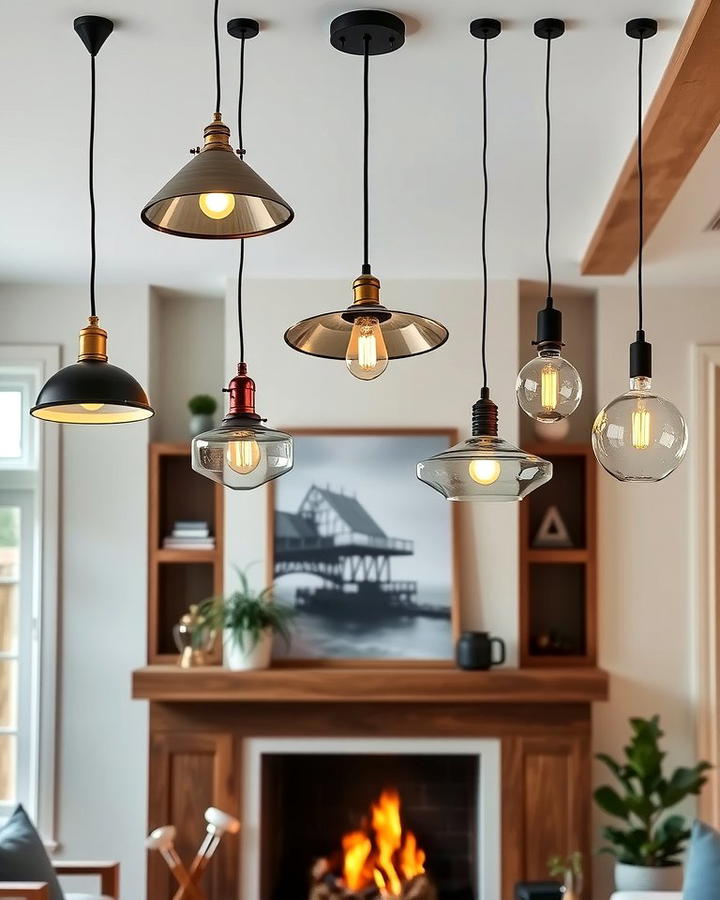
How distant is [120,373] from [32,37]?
2.89 feet

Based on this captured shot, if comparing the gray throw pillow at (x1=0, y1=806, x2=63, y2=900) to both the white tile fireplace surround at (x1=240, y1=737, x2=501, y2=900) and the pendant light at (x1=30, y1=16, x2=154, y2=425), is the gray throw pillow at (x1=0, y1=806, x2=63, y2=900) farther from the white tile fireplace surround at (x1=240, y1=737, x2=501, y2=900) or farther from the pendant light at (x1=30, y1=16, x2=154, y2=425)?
the pendant light at (x1=30, y1=16, x2=154, y2=425)

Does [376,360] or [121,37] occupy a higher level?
[121,37]

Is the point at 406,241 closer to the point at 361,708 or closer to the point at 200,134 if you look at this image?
the point at 200,134

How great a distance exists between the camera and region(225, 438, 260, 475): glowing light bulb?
83.0 inches

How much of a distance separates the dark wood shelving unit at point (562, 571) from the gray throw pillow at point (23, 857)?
2168 millimetres

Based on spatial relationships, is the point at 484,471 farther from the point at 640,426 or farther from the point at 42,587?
the point at 42,587

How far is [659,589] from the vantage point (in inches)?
196

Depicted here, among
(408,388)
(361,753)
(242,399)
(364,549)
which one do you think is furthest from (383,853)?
(242,399)

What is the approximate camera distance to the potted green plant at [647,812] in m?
4.47

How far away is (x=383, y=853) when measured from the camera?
4984 mm

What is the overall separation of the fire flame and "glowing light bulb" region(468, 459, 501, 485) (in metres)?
3.22

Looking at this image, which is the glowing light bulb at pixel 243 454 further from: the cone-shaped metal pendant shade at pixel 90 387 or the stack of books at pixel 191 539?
the stack of books at pixel 191 539

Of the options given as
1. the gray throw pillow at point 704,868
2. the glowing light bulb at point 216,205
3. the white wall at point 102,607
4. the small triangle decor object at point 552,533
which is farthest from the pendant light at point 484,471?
the white wall at point 102,607

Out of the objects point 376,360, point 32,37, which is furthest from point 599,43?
point 32,37
